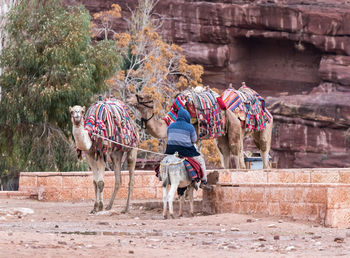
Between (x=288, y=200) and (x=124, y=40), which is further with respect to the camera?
(x=124, y=40)

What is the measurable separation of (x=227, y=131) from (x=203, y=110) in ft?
→ 4.99

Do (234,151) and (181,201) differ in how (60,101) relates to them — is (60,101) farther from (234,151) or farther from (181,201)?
(181,201)

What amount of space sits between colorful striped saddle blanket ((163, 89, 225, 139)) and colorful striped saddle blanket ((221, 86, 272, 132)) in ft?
2.86

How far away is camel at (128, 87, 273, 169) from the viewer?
52.9 feet

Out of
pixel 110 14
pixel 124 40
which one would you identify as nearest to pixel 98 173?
pixel 124 40

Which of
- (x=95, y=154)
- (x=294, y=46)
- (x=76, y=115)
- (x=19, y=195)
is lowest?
(x=19, y=195)

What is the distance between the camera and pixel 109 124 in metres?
15.5

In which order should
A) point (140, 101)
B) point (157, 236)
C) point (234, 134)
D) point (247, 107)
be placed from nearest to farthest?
point (157, 236) → point (140, 101) → point (234, 134) → point (247, 107)

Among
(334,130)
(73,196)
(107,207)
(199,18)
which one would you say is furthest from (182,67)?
(107,207)

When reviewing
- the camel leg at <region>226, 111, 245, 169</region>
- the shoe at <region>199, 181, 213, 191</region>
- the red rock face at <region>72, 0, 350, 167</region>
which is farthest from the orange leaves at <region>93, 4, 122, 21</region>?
the shoe at <region>199, 181, 213, 191</region>

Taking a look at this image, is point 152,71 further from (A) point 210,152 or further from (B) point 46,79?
(B) point 46,79

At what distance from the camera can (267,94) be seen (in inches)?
1719

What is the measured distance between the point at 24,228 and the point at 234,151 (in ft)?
24.1

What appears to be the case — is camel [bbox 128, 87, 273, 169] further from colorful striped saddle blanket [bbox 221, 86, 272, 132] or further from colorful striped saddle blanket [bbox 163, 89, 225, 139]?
colorful striped saddle blanket [bbox 163, 89, 225, 139]
